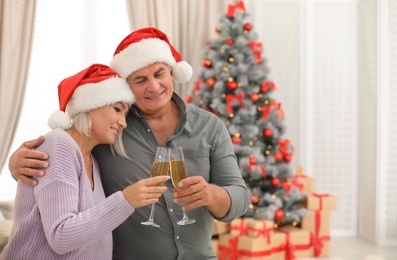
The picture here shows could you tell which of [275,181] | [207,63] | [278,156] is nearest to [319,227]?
[275,181]

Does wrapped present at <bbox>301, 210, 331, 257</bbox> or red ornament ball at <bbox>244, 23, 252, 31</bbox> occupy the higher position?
red ornament ball at <bbox>244, 23, 252, 31</bbox>

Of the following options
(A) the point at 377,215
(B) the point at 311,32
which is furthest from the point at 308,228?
(B) the point at 311,32

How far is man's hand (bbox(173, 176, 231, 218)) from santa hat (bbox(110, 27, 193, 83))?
0.57m

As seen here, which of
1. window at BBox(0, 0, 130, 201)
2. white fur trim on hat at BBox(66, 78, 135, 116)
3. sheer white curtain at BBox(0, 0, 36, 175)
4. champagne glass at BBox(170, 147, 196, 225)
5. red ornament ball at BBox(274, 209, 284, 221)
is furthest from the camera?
window at BBox(0, 0, 130, 201)

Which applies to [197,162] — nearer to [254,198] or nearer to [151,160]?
[151,160]

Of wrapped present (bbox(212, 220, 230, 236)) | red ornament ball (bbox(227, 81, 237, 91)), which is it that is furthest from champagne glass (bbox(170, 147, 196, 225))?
red ornament ball (bbox(227, 81, 237, 91))

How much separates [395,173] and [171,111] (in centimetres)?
368

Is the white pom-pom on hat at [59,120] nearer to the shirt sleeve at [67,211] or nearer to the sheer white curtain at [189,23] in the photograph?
the shirt sleeve at [67,211]

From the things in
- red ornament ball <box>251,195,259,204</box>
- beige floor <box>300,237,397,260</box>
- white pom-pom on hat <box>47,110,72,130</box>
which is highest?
white pom-pom on hat <box>47,110,72,130</box>

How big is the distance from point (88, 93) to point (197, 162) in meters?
0.57

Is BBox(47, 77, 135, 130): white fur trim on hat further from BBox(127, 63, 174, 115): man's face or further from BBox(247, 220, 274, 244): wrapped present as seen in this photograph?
BBox(247, 220, 274, 244): wrapped present

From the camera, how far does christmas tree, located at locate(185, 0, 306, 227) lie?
4.65 m

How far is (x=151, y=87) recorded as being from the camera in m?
2.28

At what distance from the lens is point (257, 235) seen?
441 centimetres
